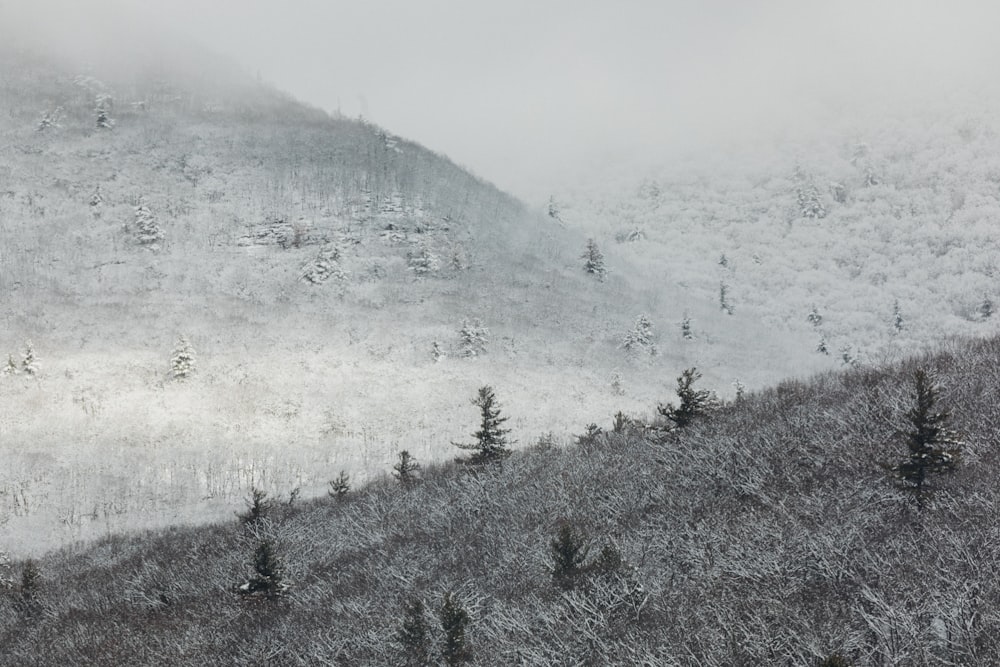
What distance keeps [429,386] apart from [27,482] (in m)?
25.9

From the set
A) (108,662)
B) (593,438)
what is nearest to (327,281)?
(593,438)

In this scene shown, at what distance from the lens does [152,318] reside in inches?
2044

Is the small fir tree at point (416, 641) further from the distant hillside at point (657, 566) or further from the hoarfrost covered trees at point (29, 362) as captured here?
the hoarfrost covered trees at point (29, 362)

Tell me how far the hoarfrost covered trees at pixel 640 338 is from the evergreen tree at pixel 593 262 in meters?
16.0

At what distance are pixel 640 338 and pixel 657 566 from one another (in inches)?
2023

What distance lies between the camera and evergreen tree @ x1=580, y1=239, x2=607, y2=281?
75.4 meters

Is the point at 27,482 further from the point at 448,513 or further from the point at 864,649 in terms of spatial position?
the point at 864,649

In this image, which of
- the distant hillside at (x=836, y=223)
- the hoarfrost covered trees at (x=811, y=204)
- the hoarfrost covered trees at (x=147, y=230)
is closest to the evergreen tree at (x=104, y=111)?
the hoarfrost covered trees at (x=147, y=230)

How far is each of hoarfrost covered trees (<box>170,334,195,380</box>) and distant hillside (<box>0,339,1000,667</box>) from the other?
3011 centimetres

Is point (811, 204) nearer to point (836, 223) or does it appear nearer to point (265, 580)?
point (836, 223)

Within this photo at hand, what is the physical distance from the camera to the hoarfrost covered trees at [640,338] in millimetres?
57688

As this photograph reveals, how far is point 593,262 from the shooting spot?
76.0m

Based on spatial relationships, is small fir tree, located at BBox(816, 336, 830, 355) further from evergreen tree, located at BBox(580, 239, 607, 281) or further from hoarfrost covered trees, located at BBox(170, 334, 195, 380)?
hoarfrost covered trees, located at BBox(170, 334, 195, 380)

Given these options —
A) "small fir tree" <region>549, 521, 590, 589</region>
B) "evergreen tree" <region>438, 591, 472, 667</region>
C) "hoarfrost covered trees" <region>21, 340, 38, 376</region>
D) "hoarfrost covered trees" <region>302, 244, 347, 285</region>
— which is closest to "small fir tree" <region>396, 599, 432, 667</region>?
"evergreen tree" <region>438, 591, 472, 667</region>
